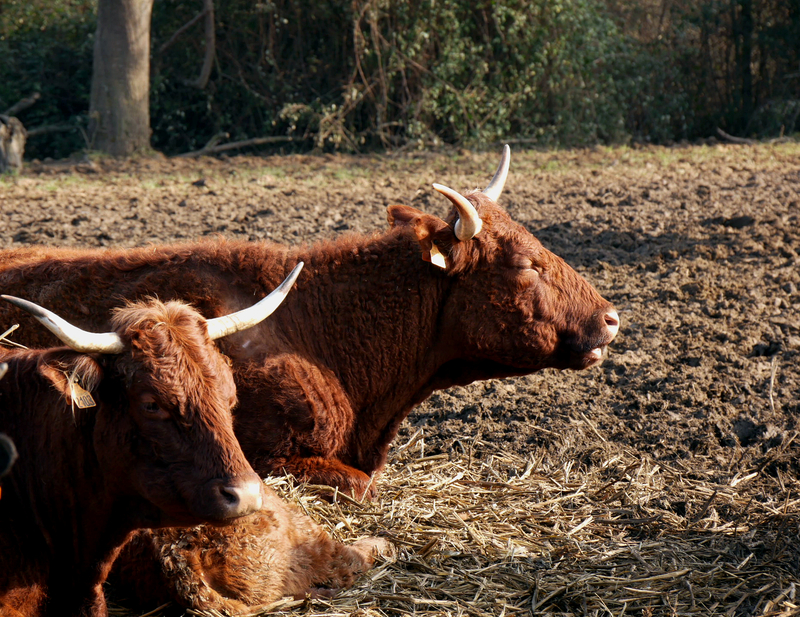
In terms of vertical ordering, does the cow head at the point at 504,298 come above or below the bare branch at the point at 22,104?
below

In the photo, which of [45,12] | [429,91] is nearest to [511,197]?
[429,91]

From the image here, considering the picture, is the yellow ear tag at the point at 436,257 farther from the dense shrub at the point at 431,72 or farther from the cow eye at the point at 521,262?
the dense shrub at the point at 431,72

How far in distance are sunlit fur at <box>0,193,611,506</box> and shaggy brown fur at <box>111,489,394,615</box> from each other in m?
0.68

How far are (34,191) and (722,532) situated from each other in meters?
8.10

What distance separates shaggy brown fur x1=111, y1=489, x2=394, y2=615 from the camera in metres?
3.41

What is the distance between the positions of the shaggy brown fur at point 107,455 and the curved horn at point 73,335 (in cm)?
4

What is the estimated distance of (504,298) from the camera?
176 inches

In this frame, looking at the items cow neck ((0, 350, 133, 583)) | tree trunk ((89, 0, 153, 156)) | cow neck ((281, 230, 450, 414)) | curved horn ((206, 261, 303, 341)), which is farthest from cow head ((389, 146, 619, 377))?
tree trunk ((89, 0, 153, 156))

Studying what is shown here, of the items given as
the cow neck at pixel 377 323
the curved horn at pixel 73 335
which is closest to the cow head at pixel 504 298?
the cow neck at pixel 377 323

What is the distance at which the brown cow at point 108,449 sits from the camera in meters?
2.95

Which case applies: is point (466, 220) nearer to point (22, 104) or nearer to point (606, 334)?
point (606, 334)

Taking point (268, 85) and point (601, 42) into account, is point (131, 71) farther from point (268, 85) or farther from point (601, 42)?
point (601, 42)

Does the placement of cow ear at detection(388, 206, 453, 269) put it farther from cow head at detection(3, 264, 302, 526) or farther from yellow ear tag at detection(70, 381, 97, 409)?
yellow ear tag at detection(70, 381, 97, 409)

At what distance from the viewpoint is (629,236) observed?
26.9 ft
